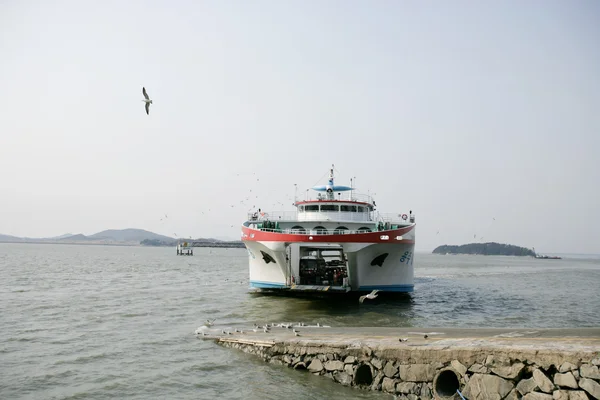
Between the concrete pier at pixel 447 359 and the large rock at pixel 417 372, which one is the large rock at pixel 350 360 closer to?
the concrete pier at pixel 447 359

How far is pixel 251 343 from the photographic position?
14.1 metres

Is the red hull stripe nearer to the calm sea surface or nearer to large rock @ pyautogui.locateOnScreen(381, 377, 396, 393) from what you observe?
the calm sea surface

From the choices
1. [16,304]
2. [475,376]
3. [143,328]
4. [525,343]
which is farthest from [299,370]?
[16,304]

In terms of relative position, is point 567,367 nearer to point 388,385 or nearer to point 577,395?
point 577,395

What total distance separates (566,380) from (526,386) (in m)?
0.69

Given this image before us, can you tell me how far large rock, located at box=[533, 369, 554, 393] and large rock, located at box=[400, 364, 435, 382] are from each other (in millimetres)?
2159

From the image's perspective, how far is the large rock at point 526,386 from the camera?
8562mm

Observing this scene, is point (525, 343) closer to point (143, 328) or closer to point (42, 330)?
point (143, 328)

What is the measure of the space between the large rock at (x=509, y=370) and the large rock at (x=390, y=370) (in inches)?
92.5

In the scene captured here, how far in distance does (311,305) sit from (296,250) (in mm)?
3130

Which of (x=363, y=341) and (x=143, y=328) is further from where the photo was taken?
(x=143, y=328)

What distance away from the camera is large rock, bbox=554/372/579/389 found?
26.9ft

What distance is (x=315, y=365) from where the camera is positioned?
12.2 metres

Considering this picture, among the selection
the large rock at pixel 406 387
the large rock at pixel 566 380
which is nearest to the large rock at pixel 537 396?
the large rock at pixel 566 380
